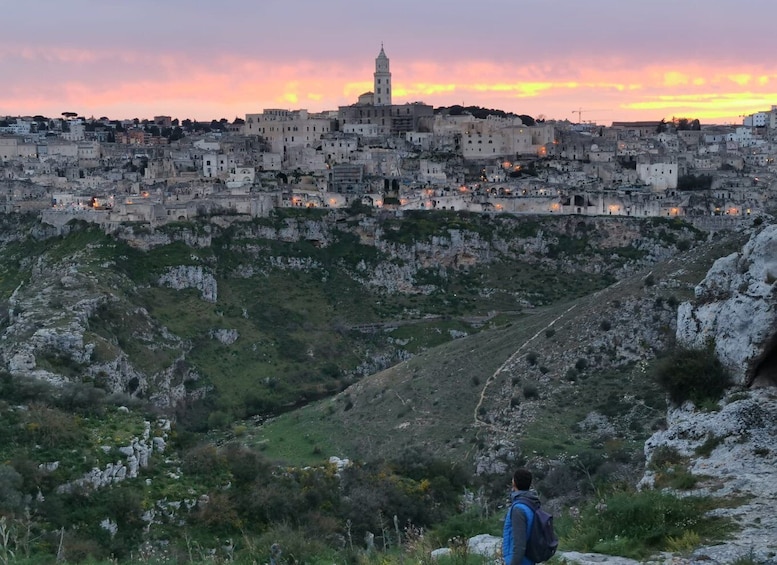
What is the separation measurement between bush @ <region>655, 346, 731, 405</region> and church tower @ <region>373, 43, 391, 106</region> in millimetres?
86700

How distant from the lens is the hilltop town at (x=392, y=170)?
66188mm

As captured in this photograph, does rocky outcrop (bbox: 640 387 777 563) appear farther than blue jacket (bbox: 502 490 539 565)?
Yes

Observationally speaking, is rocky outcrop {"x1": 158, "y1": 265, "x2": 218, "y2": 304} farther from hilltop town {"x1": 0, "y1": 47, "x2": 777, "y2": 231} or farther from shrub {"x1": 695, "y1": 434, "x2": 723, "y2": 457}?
shrub {"x1": 695, "y1": 434, "x2": 723, "y2": 457}

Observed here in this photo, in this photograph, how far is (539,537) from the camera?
8.42m

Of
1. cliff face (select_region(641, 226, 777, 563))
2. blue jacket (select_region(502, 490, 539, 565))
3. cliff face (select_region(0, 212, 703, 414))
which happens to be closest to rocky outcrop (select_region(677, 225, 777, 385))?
cliff face (select_region(641, 226, 777, 563))

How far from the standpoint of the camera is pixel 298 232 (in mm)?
65812

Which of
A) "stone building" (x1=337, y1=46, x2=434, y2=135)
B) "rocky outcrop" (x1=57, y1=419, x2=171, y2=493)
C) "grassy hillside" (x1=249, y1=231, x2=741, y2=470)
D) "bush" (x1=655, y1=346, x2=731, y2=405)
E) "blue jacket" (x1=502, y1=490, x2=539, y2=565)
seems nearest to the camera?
"blue jacket" (x1=502, y1=490, x2=539, y2=565)

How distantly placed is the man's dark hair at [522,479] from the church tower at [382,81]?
93.4 m

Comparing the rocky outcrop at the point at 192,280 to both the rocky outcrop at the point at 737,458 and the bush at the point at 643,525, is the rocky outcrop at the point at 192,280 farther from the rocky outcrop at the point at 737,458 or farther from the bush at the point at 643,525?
the bush at the point at 643,525

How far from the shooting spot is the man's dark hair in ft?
27.8

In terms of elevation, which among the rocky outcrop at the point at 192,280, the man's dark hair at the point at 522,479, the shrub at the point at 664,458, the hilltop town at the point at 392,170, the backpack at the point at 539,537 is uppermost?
the hilltop town at the point at 392,170

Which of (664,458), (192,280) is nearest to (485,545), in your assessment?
(664,458)

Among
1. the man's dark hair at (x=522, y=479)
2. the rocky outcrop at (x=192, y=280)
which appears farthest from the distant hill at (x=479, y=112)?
the man's dark hair at (x=522, y=479)

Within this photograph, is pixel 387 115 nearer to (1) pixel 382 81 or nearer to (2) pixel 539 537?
(1) pixel 382 81
